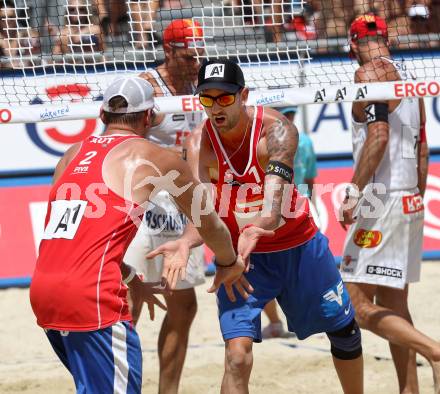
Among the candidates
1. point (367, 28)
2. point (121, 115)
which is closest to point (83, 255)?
point (121, 115)

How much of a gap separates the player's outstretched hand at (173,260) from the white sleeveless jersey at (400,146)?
167 centimetres

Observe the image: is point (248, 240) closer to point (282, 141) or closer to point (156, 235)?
point (282, 141)

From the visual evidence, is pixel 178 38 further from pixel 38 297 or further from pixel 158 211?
pixel 38 297

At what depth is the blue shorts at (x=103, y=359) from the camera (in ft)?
12.1

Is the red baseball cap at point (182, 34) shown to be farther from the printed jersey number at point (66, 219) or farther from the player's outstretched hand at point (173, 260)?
the printed jersey number at point (66, 219)

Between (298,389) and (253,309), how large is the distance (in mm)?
1326

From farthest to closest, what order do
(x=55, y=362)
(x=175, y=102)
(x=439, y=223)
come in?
(x=439, y=223) < (x=55, y=362) < (x=175, y=102)

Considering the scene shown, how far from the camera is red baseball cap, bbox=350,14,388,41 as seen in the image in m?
5.48

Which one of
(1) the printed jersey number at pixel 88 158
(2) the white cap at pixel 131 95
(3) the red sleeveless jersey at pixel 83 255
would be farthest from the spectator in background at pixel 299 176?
(3) the red sleeveless jersey at pixel 83 255

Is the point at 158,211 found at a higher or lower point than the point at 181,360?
higher

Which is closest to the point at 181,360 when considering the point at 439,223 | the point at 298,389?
the point at 298,389

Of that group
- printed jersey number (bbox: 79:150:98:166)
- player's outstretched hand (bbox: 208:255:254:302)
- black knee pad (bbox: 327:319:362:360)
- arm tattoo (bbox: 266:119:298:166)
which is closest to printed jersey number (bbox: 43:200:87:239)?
printed jersey number (bbox: 79:150:98:166)

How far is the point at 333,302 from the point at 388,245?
91cm

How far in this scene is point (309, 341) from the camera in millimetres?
6750
